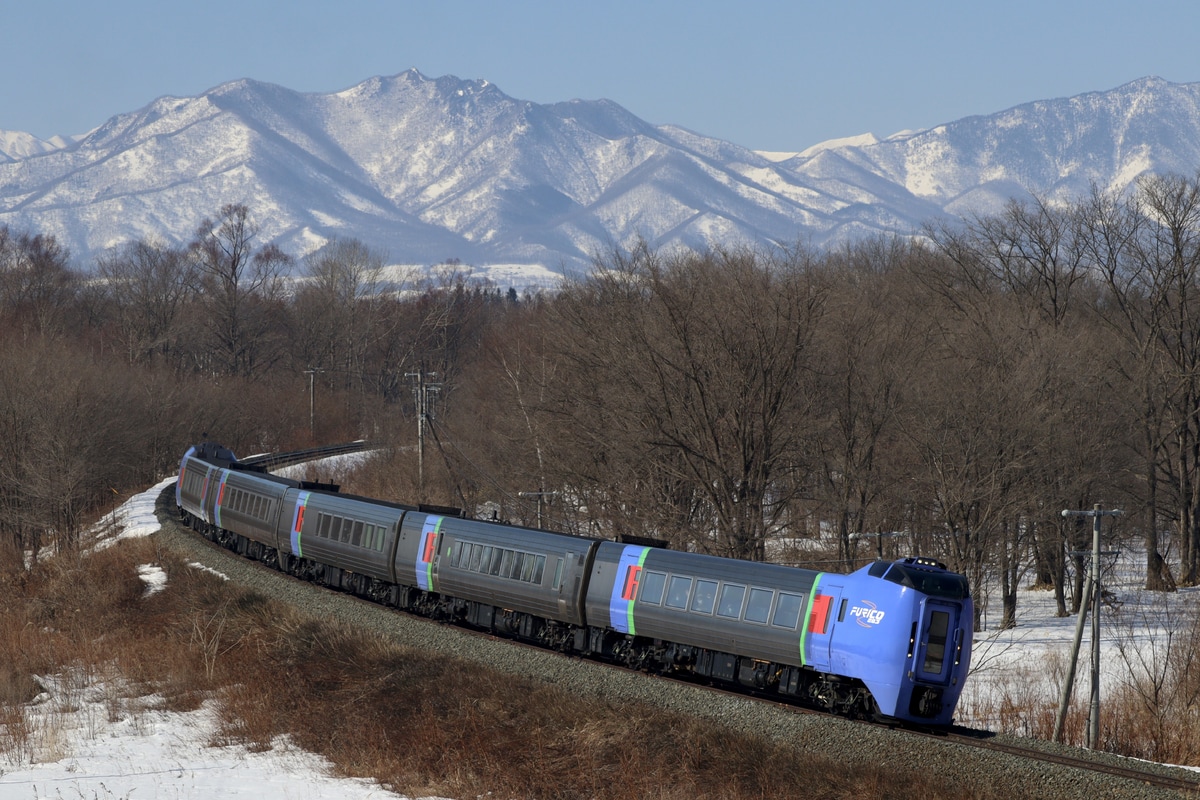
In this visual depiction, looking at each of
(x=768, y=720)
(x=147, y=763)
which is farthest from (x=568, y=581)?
(x=147, y=763)

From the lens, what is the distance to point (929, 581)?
66.3 ft

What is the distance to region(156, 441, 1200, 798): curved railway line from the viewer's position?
17.3m

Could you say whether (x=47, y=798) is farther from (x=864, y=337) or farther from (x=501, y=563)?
(x=864, y=337)

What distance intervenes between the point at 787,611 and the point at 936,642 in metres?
2.70

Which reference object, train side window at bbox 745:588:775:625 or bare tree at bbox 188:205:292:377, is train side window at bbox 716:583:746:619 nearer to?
train side window at bbox 745:588:775:625

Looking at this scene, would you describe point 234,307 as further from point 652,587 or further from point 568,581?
point 652,587

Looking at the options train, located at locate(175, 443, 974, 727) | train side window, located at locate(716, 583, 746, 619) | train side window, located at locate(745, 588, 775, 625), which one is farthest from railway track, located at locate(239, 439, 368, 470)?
train side window, located at locate(745, 588, 775, 625)

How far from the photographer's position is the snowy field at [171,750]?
21125mm

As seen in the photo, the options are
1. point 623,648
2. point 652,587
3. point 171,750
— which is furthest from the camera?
point 623,648

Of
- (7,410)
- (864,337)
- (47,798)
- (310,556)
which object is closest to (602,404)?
(864,337)

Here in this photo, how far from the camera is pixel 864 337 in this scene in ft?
164

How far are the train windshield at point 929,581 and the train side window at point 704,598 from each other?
392cm

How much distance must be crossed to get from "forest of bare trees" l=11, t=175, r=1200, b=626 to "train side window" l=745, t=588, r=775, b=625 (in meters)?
18.1

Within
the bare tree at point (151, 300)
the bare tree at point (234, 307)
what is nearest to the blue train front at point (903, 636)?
the bare tree at point (151, 300)
